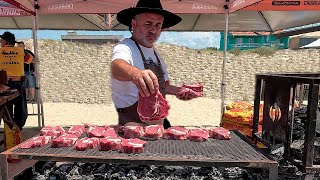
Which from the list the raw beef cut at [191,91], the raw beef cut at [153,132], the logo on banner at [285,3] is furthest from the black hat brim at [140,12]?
the logo on banner at [285,3]

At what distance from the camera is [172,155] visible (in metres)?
2.21

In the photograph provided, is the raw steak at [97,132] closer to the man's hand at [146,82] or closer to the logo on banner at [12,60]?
the man's hand at [146,82]

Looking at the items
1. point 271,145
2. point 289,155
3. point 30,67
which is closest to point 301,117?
point 271,145

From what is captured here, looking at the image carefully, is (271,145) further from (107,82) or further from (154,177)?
(107,82)

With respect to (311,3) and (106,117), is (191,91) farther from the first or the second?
(106,117)

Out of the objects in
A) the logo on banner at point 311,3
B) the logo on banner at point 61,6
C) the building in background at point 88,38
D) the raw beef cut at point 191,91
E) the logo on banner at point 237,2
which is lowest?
the raw beef cut at point 191,91

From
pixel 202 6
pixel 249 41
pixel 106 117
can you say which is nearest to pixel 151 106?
pixel 202 6

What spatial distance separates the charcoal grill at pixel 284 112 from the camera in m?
2.27

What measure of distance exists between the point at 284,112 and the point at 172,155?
1.11 m

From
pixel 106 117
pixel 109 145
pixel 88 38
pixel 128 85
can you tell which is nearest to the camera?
pixel 109 145

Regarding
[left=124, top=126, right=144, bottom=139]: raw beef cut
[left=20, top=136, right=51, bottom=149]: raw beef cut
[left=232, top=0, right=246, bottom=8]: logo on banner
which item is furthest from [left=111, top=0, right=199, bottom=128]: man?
[left=232, top=0, right=246, bottom=8]: logo on banner

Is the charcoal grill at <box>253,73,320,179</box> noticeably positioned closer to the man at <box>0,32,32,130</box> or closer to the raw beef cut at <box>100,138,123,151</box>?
the raw beef cut at <box>100,138,123,151</box>

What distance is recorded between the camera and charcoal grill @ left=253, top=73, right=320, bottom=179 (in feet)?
7.44

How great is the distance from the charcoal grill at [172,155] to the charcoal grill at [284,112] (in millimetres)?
332
